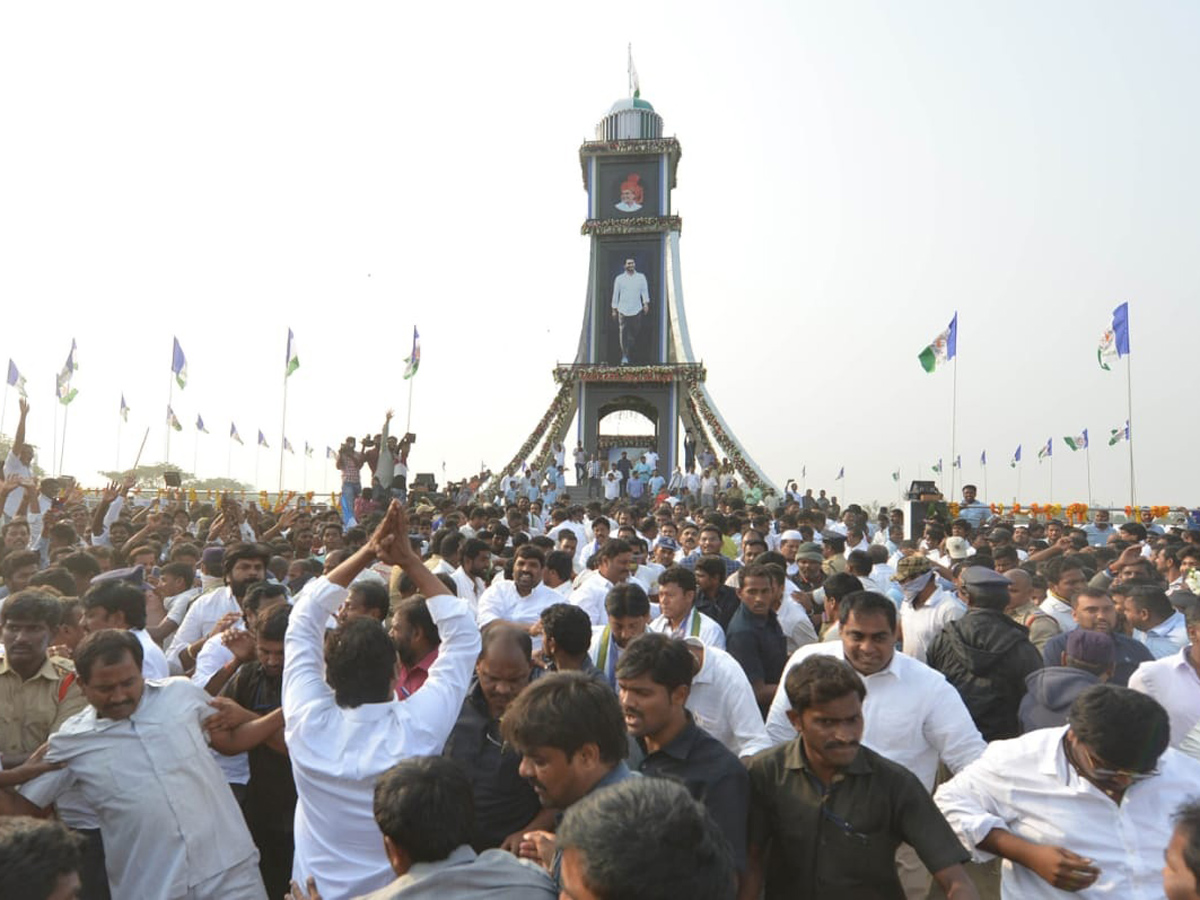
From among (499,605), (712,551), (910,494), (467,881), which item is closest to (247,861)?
(467,881)

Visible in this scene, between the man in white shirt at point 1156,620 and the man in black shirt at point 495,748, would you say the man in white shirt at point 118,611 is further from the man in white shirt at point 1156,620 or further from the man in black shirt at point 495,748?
the man in white shirt at point 1156,620

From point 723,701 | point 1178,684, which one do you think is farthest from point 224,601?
point 1178,684

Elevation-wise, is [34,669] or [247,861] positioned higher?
[34,669]

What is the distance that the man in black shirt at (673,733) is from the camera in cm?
256

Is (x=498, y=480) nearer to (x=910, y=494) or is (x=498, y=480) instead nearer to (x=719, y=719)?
(x=910, y=494)

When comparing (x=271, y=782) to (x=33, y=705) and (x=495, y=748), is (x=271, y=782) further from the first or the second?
(x=495, y=748)

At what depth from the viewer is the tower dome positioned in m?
36.8

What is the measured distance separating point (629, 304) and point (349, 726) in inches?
1263

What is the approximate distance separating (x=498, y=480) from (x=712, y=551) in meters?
23.2

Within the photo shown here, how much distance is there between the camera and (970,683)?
4.57m

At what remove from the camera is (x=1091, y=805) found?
2564 millimetres

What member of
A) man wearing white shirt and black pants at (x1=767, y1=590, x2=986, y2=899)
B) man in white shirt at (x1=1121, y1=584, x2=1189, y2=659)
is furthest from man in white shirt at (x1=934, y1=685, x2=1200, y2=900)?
man in white shirt at (x1=1121, y1=584, x2=1189, y2=659)

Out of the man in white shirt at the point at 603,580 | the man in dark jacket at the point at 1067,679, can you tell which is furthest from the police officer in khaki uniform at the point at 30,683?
the man in dark jacket at the point at 1067,679

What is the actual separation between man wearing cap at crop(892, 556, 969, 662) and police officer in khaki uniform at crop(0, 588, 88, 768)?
14.8 ft
